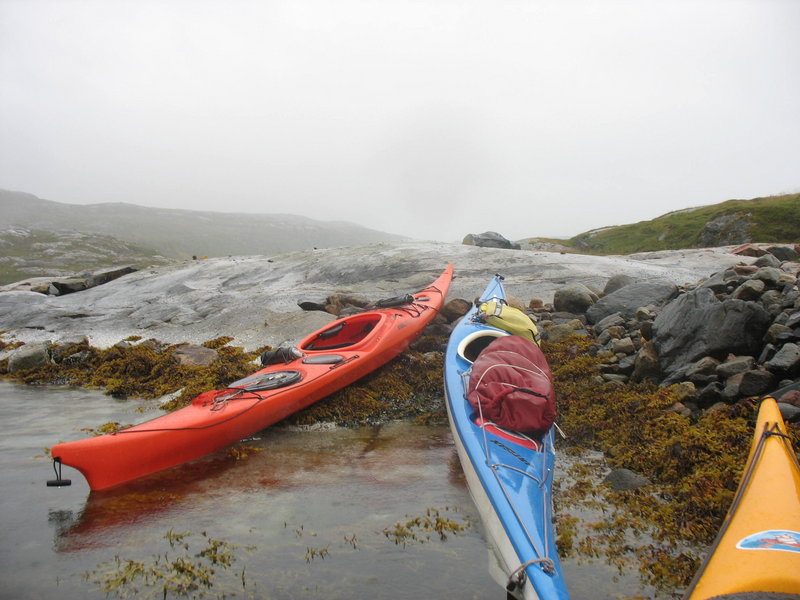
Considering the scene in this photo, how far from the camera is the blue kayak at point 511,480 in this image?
8.86 ft

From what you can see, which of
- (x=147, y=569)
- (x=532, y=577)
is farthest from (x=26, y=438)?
(x=532, y=577)

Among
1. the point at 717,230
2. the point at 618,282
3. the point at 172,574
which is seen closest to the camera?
the point at 172,574

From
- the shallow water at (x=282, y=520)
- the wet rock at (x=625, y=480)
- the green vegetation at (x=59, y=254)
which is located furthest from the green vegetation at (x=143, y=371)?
the green vegetation at (x=59, y=254)

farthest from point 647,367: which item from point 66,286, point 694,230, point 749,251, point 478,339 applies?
point 694,230

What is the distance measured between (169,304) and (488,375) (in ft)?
38.3

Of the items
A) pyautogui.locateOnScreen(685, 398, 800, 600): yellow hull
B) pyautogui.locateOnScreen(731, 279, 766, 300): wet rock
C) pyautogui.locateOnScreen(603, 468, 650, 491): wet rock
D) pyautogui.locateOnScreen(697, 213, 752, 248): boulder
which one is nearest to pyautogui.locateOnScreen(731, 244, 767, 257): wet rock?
pyautogui.locateOnScreen(697, 213, 752, 248): boulder

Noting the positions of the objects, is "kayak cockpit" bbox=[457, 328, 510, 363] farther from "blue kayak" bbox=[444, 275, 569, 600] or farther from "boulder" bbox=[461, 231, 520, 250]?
"boulder" bbox=[461, 231, 520, 250]

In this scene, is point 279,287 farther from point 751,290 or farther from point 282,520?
point 751,290

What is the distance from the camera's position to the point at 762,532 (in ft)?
8.70

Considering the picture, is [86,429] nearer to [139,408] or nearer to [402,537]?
[139,408]

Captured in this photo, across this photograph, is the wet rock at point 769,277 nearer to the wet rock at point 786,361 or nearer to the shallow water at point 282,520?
the wet rock at point 786,361

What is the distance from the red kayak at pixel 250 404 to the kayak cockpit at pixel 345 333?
0.05 ft

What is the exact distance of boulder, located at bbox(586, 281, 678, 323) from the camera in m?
8.08

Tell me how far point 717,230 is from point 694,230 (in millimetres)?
1976
